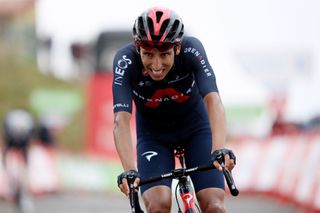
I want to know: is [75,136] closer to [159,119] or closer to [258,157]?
[258,157]

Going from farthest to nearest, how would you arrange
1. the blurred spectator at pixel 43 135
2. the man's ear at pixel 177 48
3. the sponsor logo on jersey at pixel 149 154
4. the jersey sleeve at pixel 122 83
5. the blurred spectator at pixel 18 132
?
the blurred spectator at pixel 43 135 < the blurred spectator at pixel 18 132 < the sponsor logo on jersey at pixel 149 154 < the jersey sleeve at pixel 122 83 < the man's ear at pixel 177 48

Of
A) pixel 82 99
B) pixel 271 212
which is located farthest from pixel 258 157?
pixel 82 99

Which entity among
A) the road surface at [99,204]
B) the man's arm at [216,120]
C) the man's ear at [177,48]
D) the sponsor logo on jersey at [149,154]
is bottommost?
the road surface at [99,204]

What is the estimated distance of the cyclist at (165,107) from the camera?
8234 millimetres

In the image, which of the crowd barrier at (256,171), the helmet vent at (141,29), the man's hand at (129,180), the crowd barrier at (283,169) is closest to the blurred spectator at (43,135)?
the crowd barrier at (256,171)

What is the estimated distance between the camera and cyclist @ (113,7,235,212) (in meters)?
8.23

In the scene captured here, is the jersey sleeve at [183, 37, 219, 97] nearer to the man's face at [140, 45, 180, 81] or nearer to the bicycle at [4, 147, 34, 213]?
the man's face at [140, 45, 180, 81]

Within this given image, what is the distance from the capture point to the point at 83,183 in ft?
74.2

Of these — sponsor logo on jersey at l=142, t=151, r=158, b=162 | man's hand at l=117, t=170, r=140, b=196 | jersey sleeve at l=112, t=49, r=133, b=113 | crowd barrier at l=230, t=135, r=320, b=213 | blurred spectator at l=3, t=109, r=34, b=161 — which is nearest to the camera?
man's hand at l=117, t=170, r=140, b=196

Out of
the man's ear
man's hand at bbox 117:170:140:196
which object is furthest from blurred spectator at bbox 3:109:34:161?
man's hand at bbox 117:170:140:196

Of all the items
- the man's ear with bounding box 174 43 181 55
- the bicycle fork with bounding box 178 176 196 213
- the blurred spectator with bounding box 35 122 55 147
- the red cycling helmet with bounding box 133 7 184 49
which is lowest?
the blurred spectator with bounding box 35 122 55 147

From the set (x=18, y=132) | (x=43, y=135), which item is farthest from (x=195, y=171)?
(x=43, y=135)

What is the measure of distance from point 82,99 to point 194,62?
2911 centimetres

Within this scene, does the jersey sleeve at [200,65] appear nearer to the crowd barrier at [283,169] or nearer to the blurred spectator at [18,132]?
the crowd barrier at [283,169]
